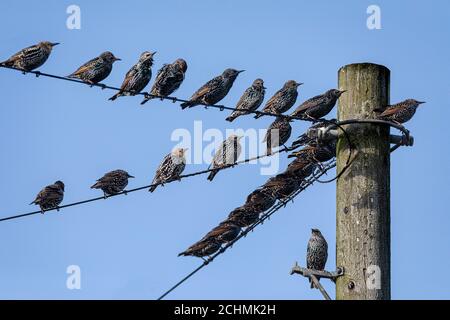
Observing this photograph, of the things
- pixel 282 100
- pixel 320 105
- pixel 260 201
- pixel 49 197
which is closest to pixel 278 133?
pixel 282 100

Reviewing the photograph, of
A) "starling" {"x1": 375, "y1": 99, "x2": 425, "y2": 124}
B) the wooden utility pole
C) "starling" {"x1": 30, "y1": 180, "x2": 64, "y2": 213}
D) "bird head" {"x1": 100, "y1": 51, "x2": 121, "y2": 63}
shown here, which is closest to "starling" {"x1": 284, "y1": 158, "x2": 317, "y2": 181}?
"starling" {"x1": 375, "y1": 99, "x2": 425, "y2": 124}

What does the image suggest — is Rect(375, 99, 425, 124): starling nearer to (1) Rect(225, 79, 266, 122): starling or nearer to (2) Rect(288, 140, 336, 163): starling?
(2) Rect(288, 140, 336, 163): starling

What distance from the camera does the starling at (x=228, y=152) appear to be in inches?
550

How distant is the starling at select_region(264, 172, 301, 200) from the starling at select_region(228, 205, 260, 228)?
36 cm

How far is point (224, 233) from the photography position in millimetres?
13094

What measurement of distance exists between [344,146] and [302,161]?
3775mm

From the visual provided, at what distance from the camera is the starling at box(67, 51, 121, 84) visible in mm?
13972

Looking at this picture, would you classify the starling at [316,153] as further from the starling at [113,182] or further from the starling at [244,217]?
the starling at [113,182]

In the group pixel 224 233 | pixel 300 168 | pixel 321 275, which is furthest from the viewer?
pixel 224 233

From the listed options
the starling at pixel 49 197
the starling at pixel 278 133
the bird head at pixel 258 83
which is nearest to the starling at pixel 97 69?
the bird head at pixel 258 83

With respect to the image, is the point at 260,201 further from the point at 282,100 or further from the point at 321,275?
the point at 321,275

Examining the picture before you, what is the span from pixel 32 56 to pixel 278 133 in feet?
10.4
